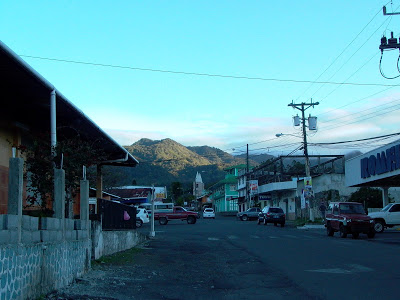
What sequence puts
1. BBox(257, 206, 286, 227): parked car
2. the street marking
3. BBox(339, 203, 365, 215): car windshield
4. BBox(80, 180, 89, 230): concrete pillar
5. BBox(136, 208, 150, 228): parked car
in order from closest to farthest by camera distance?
BBox(80, 180, 89, 230): concrete pillar
the street marking
BBox(339, 203, 365, 215): car windshield
BBox(257, 206, 286, 227): parked car
BBox(136, 208, 150, 228): parked car

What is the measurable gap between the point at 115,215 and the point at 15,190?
33.5 ft

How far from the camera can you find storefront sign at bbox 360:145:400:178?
92.7 ft

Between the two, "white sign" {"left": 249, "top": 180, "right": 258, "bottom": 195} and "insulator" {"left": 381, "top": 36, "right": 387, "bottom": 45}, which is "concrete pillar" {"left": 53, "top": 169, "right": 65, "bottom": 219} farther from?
"white sign" {"left": 249, "top": 180, "right": 258, "bottom": 195}

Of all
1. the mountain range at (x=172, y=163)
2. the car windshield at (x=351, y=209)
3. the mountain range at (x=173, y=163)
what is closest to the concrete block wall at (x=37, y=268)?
the car windshield at (x=351, y=209)

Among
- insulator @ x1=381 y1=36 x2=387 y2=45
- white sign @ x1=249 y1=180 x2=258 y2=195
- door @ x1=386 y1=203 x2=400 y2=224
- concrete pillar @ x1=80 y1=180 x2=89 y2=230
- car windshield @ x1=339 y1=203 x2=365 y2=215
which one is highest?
insulator @ x1=381 y1=36 x2=387 y2=45

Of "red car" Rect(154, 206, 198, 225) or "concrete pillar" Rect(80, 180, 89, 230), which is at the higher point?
"concrete pillar" Rect(80, 180, 89, 230)

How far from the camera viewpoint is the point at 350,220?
24984mm

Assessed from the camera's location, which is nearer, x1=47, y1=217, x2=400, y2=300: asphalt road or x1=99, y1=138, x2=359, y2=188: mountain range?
x1=47, y1=217, x2=400, y2=300: asphalt road

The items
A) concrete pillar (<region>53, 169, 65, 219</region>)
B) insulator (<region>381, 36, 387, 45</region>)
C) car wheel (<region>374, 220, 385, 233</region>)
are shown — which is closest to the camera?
concrete pillar (<region>53, 169, 65, 219</region>)

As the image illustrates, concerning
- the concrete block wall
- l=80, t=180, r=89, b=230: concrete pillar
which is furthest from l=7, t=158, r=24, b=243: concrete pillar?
l=80, t=180, r=89, b=230: concrete pillar

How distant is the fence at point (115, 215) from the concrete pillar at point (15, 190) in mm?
7503

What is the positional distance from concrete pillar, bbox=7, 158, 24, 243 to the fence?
750 centimetres

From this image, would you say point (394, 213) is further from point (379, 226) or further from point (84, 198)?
point (84, 198)

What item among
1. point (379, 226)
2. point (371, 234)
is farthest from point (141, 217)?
point (371, 234)
